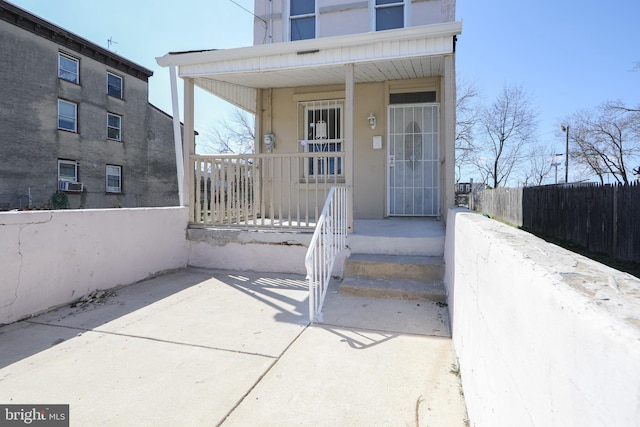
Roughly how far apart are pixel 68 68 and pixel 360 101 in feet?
48.9

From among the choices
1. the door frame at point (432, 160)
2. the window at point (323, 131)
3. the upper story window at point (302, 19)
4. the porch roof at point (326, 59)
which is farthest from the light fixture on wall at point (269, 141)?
the door frame at point (432, 160)

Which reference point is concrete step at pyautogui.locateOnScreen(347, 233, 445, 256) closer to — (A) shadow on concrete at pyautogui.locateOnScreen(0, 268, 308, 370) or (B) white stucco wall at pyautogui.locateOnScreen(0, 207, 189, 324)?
(A) shadow on concrete at pyautogui.locateOnScreen(0, 268, 308, 370)

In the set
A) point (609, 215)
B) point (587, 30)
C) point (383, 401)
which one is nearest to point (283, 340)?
point (383, 401)

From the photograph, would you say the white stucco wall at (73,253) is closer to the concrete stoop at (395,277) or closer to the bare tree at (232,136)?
the concrete stoop at (395,277)

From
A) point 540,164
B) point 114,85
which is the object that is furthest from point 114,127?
point 540,164

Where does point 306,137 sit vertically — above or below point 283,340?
above

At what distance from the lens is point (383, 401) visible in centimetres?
202

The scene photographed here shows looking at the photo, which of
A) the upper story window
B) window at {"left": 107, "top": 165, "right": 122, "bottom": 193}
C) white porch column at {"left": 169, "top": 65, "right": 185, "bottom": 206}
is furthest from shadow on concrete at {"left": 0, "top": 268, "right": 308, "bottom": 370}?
window at {"left": 107, "top": 165, "right": 122, "bottom": 193}

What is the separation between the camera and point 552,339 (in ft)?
2.54

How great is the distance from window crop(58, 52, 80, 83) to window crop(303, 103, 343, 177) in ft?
44.7

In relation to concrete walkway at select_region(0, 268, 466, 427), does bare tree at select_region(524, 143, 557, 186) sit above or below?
above

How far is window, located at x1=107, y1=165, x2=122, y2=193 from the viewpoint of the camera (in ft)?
54.9

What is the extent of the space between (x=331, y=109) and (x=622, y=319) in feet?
22.1

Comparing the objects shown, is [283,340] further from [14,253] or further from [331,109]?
[331,109]
